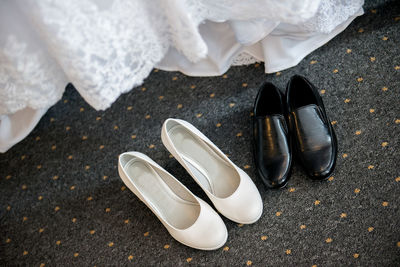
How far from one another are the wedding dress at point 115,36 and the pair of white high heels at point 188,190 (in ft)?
0.65

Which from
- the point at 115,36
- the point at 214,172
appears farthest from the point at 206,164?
the point at 115,36

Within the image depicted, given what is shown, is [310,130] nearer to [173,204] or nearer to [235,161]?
[235,161]

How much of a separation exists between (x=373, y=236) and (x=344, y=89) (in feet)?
1.36

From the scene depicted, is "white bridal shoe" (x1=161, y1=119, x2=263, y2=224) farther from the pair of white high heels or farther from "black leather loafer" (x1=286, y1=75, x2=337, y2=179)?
"black leather loafer" (x1=286, y1=75, x2=337, y2=179)

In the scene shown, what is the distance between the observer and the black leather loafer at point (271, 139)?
1.03 meters

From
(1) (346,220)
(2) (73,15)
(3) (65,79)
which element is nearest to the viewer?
(2) (73,15)

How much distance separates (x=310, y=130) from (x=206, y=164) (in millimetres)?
286

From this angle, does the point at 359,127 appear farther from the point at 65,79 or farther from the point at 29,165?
the point at 29,165

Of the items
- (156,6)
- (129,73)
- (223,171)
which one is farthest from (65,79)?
(223,171)

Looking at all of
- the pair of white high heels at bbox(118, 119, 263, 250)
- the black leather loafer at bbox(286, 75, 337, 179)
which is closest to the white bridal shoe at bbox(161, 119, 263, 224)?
the pair of white high heels at bbox(118, 119, 263, 250)

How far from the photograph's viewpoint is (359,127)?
42.3 inches

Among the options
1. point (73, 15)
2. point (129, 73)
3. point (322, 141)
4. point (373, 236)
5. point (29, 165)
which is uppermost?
point (73, 15)

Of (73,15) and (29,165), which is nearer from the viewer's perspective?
(73,15)

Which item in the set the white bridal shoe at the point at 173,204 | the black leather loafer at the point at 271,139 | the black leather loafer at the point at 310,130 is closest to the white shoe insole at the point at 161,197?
the white bridal shoe at the point at 173,204
